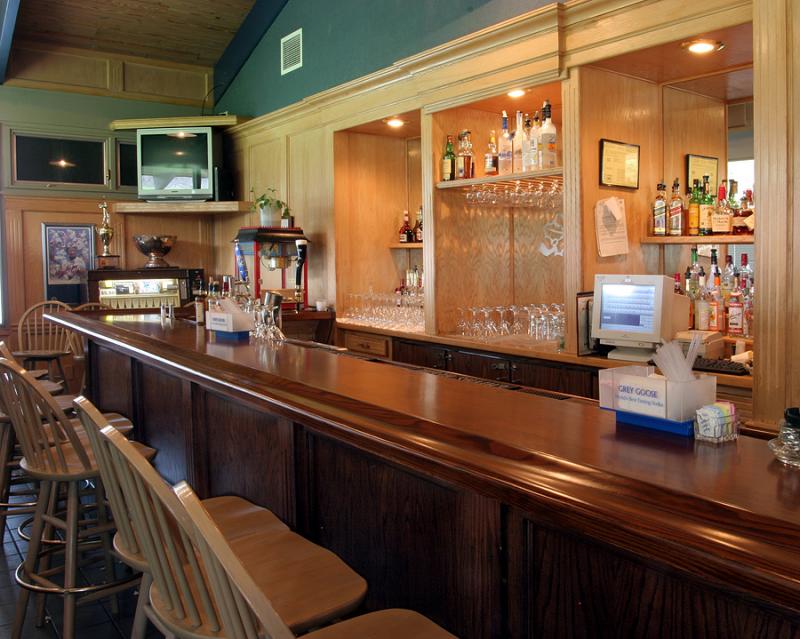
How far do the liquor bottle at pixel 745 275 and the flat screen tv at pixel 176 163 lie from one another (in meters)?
5.05

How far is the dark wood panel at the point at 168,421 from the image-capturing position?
2.92 m

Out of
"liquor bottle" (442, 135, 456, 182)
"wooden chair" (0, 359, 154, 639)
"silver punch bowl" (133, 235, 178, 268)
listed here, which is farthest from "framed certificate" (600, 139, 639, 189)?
"silver punch bowl" (133, 235, 178, 268)

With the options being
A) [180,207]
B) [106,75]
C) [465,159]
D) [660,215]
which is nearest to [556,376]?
[660,215]

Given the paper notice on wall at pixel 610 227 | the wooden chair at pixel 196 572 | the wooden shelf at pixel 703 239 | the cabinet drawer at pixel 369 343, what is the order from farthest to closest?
the cabinet drawer at pixel 369 343, the paper notice on wall at pixel 610 227, the wooden shelf at pixel 703 239, the wooden chair at pixel 196 572

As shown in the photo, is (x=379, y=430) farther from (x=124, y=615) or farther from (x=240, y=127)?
(x=240, y=127)

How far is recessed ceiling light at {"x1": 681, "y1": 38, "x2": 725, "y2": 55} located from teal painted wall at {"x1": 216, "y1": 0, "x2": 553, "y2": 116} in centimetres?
104

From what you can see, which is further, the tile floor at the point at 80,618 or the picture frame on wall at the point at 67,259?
the picture frame on wall at the point at 67,259

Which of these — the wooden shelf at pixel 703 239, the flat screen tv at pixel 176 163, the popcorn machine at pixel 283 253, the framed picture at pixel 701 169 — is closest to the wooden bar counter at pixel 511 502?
the wooden shelf at pixel 703 239

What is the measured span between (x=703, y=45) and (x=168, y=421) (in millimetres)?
2951

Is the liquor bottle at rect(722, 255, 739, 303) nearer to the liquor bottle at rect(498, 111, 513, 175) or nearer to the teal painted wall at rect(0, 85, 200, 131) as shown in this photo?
the liquor bottle at rect(498, 111, 513, 175)

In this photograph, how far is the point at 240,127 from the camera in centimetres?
712

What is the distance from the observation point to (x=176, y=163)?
284 inches

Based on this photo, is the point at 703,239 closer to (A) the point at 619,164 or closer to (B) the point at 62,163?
(A) the point at 619,164

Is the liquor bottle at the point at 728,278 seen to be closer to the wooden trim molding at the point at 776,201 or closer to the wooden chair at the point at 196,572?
the wooden trim molding at the point at 776,201
